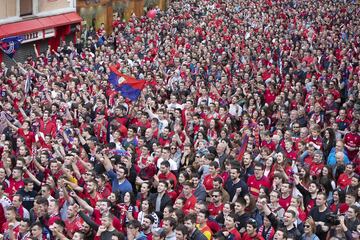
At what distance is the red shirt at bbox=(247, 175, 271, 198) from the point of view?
11.7 meters

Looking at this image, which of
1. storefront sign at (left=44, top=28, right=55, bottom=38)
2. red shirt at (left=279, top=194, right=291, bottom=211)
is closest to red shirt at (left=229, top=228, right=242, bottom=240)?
red shirt at (left=279, top=194, right=291, bottom=211)

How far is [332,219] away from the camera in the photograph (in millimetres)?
9984

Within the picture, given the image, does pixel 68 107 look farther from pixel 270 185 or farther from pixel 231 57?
pixel 231 57

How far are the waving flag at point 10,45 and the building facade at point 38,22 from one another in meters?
0.36

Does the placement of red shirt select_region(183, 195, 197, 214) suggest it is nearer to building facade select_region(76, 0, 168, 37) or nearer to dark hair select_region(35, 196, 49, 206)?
dark hair select_region(35, 196, 49, 206)

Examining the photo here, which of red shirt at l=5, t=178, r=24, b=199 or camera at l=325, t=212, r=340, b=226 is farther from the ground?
camera at l=325, t=212, r=340, b=226

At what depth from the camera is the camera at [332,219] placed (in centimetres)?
988

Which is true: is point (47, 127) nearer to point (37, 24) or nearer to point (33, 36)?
point (33, 36)

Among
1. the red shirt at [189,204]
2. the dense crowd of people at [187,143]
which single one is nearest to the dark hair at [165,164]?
the dense crowd of people at [187,143]

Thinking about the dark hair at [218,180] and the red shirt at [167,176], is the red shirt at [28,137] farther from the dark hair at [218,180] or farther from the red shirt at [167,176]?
the dark hair at [218,180]

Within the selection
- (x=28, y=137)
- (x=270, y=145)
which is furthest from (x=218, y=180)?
(x=28, y=137)

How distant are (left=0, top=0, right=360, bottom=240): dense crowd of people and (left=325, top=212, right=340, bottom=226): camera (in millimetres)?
19

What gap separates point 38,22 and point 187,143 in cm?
1648

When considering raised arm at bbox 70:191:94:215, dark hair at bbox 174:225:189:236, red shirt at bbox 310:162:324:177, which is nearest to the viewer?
dark hair at bbox 174:225:189:236
